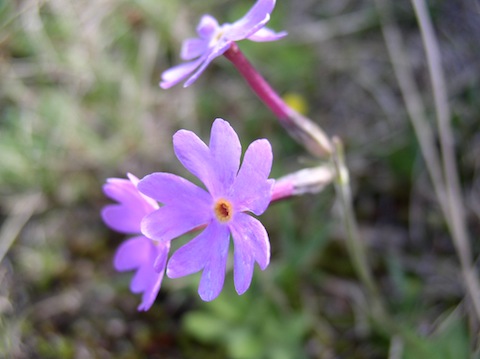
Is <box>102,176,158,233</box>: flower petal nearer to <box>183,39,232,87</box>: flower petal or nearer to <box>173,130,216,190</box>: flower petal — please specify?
<box>173,130,216,190</box>: flower petal

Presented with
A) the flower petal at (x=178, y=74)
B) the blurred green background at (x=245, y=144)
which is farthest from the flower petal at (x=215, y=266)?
the blurred green background at (x=245, y=144)

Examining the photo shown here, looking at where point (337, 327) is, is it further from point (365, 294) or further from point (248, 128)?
point (248, 128)

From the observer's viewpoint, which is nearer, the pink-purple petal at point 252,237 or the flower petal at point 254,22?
the pink-purple petal at point 252,237

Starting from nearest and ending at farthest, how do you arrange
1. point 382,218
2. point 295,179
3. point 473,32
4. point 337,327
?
point 295,179, point 337,327, point 382,218, point 473,32

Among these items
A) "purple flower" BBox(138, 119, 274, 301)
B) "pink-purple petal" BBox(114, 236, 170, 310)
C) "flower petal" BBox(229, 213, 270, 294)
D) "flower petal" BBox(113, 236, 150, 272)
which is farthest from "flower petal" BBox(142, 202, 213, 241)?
"flower petal" BBox(113, 236, 150, 272)

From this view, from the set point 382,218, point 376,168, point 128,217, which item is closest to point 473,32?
point 376,168

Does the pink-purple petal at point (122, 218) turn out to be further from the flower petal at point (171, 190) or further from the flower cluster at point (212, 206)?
the flower petal at point (171, 190)
